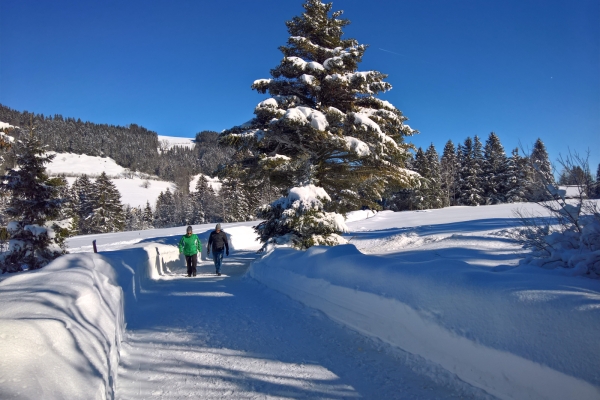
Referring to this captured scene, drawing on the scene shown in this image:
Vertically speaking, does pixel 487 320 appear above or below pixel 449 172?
below

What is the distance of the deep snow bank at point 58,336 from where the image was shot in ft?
7.29

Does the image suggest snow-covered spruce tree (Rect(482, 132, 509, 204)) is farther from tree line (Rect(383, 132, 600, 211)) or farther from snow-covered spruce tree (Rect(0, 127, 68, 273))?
snow-covered spruce tree (Rect(0, 127, 68, 273))

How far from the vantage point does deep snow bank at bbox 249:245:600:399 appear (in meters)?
2.76

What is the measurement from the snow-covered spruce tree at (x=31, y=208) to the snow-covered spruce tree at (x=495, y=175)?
47319 mm

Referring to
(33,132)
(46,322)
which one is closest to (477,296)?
(46,322)

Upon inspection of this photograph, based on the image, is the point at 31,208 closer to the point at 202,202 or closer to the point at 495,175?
the point at 495,175

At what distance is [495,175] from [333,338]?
48.7 meters

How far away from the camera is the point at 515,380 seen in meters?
2.99

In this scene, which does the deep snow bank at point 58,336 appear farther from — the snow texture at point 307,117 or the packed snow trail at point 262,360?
the snow texture at point 307,117

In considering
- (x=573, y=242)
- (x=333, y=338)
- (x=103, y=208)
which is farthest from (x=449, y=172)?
(x=333, y=338)

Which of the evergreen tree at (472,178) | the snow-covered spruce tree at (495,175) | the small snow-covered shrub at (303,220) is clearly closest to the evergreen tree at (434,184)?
the evergreen tree at (472,178)

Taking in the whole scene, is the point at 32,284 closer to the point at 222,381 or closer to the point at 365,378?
the point at 222,381

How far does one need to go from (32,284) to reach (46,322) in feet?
5.57

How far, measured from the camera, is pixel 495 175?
1804 inches
